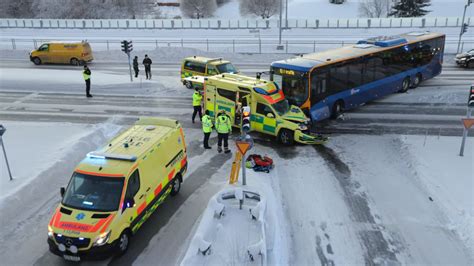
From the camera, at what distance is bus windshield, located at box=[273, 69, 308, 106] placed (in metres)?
17.9

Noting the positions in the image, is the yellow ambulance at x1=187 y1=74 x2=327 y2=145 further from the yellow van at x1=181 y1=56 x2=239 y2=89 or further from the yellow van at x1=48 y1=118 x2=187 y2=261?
the yellow van at x1=181 y1=56 x2=239 y2=89

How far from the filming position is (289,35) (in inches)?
1949

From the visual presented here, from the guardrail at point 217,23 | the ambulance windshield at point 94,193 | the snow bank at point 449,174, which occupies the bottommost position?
the snow bank at point 449,174

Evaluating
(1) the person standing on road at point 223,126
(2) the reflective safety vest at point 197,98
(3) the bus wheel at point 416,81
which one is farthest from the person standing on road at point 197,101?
(3) the bus wheel at point 416,81

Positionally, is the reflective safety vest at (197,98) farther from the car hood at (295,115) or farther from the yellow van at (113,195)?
the yellow van at (113,195)

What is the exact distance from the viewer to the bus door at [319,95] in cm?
1803

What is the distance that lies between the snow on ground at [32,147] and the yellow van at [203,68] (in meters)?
8.75

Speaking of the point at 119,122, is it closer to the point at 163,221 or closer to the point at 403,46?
the point at 163,221

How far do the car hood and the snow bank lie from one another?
13.3ft

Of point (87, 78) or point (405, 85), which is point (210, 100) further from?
point (405, 85)

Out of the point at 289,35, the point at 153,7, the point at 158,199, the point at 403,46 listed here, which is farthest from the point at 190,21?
the point at 158,199

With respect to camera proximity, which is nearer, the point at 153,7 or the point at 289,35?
the point at 289,35

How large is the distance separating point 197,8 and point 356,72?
5738 centimetres

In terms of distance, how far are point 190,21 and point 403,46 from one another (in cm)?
3960
